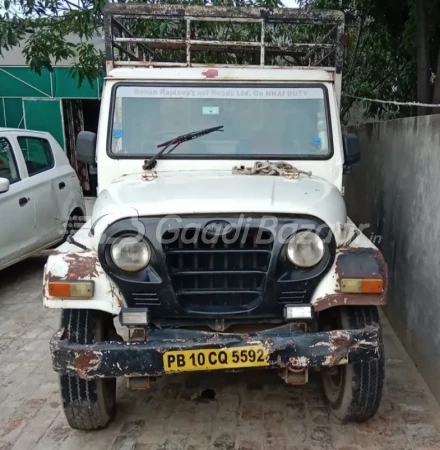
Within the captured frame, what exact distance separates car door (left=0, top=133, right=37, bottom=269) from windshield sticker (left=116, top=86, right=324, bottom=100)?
2362 mm

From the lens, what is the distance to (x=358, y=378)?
300cm

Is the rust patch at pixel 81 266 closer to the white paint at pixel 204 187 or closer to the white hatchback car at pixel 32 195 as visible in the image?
the white paint at pixel 204 187

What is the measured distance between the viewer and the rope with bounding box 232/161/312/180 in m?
3.41

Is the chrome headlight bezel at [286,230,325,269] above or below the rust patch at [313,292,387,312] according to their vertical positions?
above

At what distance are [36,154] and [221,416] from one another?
168 inches

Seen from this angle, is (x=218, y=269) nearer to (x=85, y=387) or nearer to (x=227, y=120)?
(x=85, y=387)

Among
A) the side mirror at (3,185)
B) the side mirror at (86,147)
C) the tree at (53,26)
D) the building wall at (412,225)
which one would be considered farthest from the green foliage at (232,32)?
the side mirror at (86,147)

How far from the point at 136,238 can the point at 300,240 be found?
822mm

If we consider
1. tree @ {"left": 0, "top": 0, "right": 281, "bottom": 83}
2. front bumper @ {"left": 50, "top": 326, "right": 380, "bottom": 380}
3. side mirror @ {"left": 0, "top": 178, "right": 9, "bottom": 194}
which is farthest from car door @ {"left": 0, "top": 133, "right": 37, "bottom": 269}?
front bumper @ {"left": 50, "top": 326, "right": 380, "bottom": 380}

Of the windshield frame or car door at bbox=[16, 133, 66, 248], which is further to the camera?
car door at bbox=[16, 133, 66, 248]

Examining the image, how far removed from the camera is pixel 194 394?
3.58 metres

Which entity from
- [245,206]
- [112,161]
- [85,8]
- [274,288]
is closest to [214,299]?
[274,288]

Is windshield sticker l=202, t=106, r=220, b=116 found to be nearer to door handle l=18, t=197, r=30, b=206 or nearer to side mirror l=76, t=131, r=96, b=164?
side mirror l=76, t=131, r=96, b=164

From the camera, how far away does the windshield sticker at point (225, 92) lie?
146 inches
